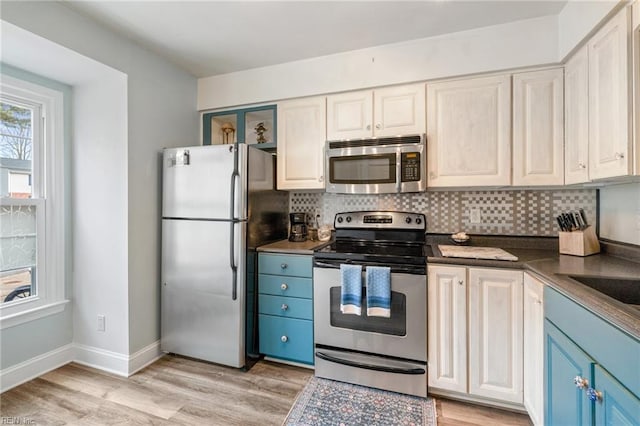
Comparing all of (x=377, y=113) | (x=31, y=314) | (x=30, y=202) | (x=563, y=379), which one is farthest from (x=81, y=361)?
(x=563, y=379)

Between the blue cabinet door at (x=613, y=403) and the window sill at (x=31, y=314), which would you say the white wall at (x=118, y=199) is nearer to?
the window sill at (x=31, y=314)

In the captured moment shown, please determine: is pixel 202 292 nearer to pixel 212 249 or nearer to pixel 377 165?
pixel 212 249

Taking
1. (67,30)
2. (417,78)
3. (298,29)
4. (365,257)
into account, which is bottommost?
(365,257)

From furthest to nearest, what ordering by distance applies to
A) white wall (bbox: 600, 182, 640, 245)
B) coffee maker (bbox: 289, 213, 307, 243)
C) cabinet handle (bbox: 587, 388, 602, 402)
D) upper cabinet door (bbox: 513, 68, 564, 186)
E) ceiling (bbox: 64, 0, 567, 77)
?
coffee maker (bbox: 289, 213, 307, 243) < upper cabinet door (bbox: 513, 68, 564, 186) < ceiling (bbox: 64, 0, 567, 77) < white wall (bbox: 600, 182, 640, 245) < cabinet handle (bbox: 587, 388, 602, 402)

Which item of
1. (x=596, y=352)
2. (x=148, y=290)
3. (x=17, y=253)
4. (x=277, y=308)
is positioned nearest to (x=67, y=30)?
(x=17, y=253)

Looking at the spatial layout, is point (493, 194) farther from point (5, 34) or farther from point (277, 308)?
point (5, 34)

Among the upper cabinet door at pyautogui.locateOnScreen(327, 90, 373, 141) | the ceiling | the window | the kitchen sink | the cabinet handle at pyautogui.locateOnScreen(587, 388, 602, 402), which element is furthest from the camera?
the upper cabinet door at pyautogui.locateOnScreen(327, 90, 373, 141)

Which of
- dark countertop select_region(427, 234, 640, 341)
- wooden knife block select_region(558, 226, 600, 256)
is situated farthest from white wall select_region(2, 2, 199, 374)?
wooden knife block select_region(558, 226, 600, 256)

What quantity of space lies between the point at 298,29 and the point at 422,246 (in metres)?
1.80

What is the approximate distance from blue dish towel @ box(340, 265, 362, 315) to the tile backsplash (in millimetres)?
809

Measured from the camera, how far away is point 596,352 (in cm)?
100

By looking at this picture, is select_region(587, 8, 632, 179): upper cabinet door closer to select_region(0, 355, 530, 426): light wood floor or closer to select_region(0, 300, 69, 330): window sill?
select_region(0, 355, 530, 426): light wood floor

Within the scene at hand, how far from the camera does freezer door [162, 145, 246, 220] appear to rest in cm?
216

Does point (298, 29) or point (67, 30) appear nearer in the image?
point (67, 30)
